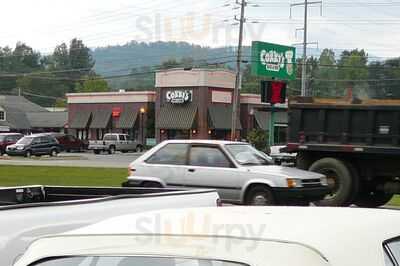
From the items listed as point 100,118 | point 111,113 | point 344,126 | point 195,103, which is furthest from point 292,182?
point 100,118

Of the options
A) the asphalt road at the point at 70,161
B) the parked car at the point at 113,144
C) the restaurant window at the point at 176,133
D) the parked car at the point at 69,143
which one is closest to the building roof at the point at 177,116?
the restaurant window at the point at 176,133

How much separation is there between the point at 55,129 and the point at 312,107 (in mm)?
72291

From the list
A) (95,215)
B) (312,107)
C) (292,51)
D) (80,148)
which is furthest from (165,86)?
(95,215)

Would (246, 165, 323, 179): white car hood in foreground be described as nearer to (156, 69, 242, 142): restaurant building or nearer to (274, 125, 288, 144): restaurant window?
(274, 125, 288, 144): restaurant window

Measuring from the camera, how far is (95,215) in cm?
530

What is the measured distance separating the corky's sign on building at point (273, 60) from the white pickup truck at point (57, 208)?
136ft

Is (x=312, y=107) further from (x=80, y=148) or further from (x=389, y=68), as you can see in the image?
(x=389, y=68)

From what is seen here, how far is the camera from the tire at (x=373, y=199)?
1567 centimetres

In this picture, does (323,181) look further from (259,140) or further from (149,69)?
(149,69)

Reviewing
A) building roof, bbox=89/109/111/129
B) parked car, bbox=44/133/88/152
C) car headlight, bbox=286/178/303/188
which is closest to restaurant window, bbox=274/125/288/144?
parked car, bbox=44/133/88/152

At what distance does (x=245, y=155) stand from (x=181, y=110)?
53165 mm

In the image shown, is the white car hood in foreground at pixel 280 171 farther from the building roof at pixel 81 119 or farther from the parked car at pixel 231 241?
the building roof at pixel 81 119

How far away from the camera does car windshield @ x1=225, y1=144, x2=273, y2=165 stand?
1456 cm

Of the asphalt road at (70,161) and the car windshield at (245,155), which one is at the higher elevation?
the car windshield at (245,155)
